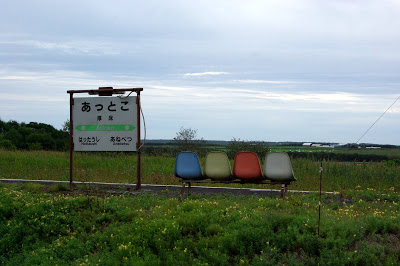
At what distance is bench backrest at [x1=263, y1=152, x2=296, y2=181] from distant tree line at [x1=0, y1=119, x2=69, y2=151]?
42144mm

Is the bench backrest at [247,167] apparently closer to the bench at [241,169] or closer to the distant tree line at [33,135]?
the bench at [241,169]

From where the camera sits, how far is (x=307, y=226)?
759cm

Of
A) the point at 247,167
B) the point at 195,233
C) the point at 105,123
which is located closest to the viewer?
the point at 195,233

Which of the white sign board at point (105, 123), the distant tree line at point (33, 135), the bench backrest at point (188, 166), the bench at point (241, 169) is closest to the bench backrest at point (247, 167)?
the bench at point (241, 169)

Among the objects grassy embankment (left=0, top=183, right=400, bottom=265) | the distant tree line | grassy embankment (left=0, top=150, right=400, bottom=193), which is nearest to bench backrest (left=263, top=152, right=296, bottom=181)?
grassy embankment (left=0, top=183, right=400, bottom=265)

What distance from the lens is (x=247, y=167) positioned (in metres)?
11.4

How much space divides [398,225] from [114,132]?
8.52 metres

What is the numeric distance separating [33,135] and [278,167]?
48322 millimetres

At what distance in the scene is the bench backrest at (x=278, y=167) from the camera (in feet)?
36.8

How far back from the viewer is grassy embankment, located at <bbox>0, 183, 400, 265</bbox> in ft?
23.1

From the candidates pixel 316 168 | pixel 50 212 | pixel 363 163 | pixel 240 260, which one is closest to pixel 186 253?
pixel 240 260

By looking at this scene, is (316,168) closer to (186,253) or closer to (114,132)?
(114,132)

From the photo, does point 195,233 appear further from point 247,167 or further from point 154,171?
point 154,171

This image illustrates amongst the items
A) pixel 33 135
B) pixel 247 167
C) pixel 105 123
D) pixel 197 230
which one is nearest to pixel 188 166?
pixel 247 167
